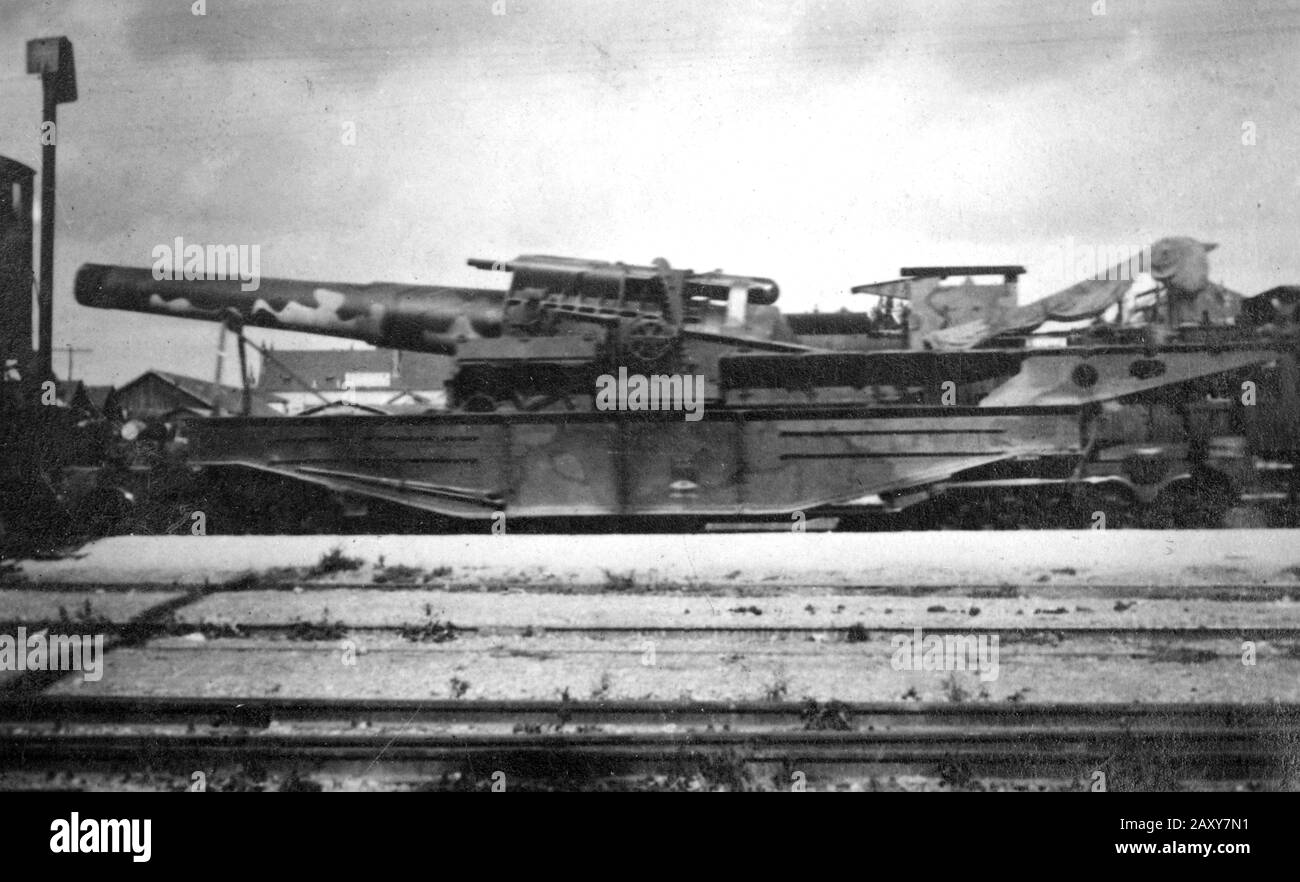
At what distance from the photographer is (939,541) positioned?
7.80m

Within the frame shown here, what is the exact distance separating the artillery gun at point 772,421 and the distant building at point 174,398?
656mm

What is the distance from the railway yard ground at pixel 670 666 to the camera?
3543mm

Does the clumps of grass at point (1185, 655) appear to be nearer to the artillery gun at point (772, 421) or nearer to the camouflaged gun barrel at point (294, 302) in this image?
the artillery gun at point (772, 421)

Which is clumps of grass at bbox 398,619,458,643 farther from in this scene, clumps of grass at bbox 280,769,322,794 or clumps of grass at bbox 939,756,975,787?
clumps of grass at bbox 939,756,975,787

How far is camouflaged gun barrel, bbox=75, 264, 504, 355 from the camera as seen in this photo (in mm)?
8953

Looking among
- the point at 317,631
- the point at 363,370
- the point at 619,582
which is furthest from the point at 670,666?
the point at 363,370

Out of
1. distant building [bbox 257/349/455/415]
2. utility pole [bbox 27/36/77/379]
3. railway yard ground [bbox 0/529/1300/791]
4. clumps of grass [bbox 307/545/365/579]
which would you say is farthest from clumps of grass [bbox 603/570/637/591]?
distant building [bbox 257/349/455/415]

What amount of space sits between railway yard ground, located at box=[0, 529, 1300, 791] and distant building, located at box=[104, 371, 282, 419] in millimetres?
1614

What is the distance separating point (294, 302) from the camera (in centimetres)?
901

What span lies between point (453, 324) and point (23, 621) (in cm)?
467

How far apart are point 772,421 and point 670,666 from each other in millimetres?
4073

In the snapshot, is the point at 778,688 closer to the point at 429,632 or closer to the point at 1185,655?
the point at 429,632
